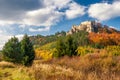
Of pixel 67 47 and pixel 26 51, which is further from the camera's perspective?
pixel 67 47

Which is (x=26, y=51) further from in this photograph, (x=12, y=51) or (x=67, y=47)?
(x=67, y=47)

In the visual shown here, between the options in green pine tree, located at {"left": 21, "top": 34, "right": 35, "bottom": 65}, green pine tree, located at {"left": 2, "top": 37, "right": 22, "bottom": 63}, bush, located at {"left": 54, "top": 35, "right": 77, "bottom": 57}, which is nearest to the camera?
green pine tree, located at {"left": 2, "top": 37, "right": 22, "bottom": 63}

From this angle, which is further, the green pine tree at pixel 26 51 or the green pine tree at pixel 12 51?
the green pine tree at pixel 26 51

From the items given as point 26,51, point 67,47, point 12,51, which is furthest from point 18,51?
point 67,47

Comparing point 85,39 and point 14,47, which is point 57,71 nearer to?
point 14,47

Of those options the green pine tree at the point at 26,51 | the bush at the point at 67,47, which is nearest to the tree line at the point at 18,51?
the green pine tree at the point at 26,51

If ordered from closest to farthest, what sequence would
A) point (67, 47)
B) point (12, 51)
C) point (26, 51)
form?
point (12, 51), point (26, 51), point (67, 47)

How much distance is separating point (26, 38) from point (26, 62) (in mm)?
6640

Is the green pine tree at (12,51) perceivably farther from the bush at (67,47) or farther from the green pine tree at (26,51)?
the bush at (67,47)

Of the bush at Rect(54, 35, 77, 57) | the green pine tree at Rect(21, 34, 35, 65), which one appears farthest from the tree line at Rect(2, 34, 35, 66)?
the bush at Rect(54, 35, 77, 57)

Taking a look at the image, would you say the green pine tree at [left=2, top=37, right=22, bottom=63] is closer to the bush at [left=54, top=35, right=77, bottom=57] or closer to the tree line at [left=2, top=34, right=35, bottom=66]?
the tree line at [left=2, top=34, right=35, bottom=66]

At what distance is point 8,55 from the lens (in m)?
52.4

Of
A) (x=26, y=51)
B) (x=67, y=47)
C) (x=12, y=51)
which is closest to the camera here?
(x=12, y=51)

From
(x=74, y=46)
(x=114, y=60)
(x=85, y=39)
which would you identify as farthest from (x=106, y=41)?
(x=114, y=60)
